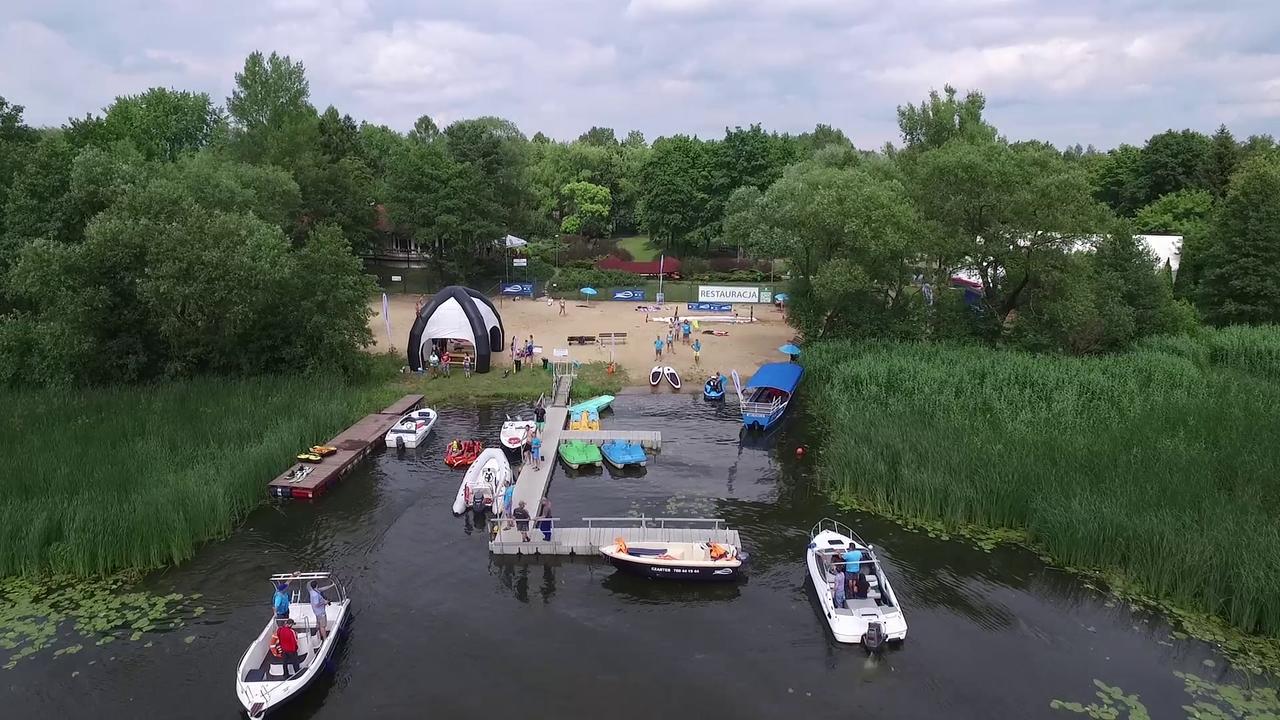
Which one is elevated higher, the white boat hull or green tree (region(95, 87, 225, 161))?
green tree (region(95, 87, 225, 161))

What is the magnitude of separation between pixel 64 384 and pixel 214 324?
6.06 meters

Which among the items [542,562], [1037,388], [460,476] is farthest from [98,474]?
Answer: [1037,388]

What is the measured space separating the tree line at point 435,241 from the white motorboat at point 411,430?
6.73m

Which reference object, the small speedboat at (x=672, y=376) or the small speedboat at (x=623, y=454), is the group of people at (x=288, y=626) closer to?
the small speedboat at (x=623, y=454)

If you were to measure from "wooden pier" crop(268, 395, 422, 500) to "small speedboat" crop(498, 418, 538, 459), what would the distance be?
494 centimetres

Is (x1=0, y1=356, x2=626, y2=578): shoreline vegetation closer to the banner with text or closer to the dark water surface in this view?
the dark water surface

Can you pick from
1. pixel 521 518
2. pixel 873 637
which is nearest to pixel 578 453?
pixel 521 518

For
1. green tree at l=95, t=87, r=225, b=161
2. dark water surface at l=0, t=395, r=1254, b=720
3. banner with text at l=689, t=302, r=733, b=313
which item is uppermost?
green tree at l=95, t=87, r=225, b=161

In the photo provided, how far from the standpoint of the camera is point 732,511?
77.9 ft

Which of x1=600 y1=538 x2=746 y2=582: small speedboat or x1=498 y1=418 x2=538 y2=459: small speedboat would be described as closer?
x1=600 y1=538 x2=746 y2=582: small speedboat

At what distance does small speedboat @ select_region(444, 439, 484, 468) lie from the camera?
2712 cm

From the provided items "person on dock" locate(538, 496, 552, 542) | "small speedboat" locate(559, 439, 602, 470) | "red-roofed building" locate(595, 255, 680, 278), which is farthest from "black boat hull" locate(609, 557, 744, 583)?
"red-roofed building" locate(595, 255, 680, 278)

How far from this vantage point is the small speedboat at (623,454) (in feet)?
89.9

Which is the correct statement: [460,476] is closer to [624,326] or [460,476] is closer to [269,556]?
[269,556]
